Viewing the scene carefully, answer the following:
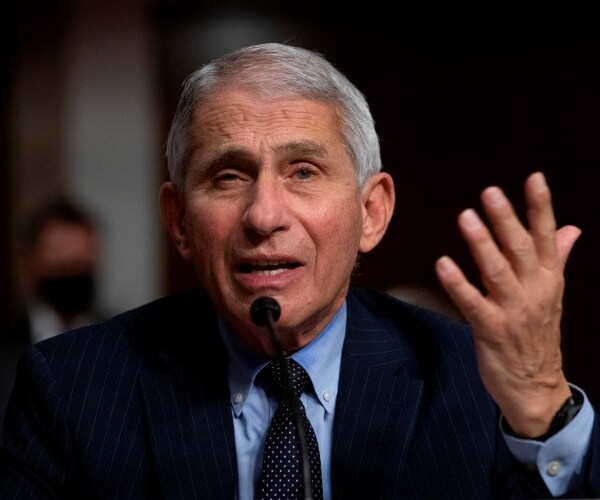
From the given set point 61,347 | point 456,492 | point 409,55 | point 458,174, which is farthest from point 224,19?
point 456,492

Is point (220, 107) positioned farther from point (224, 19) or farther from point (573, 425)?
point (224, 19)

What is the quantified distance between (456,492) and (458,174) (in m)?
3.46

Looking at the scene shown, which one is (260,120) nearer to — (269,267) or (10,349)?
(269,267)

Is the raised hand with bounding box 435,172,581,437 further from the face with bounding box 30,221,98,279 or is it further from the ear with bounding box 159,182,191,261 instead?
the face with bounding box 30,221,98,279

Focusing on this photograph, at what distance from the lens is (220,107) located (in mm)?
1841

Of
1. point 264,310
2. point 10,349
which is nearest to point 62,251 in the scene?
point 10,349

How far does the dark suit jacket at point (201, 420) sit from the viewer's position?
179cm

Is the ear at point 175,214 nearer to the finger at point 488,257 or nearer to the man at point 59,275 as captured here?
the finger at point 488,257

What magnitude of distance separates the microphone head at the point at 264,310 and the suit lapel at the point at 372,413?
33 cm

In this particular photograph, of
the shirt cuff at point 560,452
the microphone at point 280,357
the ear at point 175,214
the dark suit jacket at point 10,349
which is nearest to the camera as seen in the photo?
the microphone at point 280,357

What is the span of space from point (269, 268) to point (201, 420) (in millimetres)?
310

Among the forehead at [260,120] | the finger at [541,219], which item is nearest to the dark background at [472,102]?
the forehead at [260,120]

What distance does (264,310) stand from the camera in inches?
63.0

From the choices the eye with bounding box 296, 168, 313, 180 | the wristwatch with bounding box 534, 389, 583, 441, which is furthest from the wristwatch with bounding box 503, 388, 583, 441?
the eye with bounding box 296, 168, 313, 180
